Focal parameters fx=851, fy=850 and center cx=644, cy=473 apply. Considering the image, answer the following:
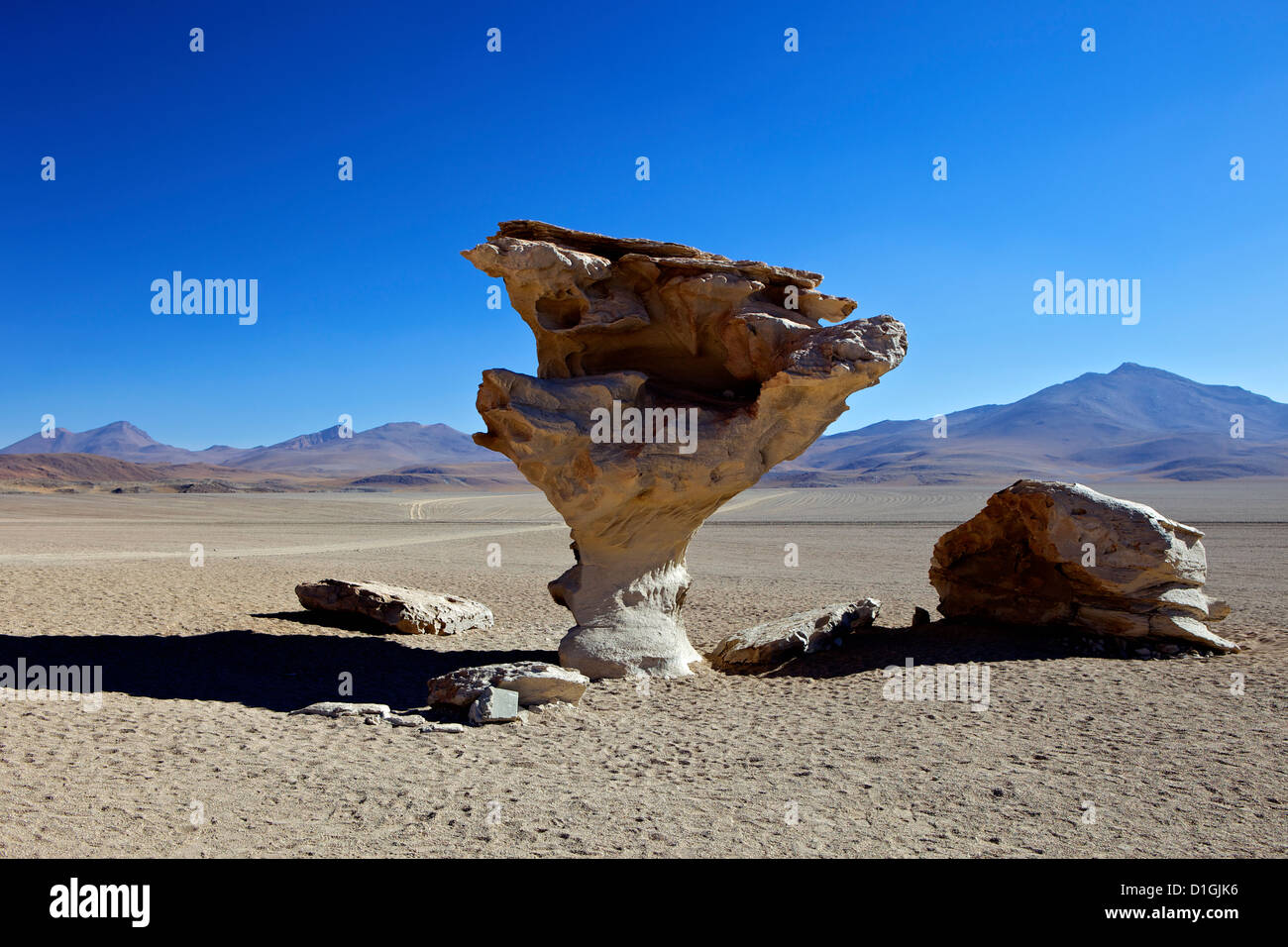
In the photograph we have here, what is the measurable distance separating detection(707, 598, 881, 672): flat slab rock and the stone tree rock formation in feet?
1.65

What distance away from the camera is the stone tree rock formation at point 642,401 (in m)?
9.47

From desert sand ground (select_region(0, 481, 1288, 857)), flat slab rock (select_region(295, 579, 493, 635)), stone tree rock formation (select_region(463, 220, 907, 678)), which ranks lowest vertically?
desert sand ground (select_region(0, 481, 1288, 857))

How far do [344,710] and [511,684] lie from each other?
57.9 inches

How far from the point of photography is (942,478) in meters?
110

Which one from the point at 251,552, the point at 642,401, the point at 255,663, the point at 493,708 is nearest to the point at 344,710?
the point at 493,708

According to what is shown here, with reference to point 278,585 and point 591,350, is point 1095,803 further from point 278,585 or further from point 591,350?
point 278,585

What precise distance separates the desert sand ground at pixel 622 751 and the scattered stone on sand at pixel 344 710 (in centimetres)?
20

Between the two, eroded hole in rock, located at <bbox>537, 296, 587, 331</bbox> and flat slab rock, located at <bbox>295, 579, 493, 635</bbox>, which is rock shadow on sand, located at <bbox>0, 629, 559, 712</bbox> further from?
eroded hole in rock, located at <bbox>537, 296, 587, 331</bbox>

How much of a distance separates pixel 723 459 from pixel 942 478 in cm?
10662

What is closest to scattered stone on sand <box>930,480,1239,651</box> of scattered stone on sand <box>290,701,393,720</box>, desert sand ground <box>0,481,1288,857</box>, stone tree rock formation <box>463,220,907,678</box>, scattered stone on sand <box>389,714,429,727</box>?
desert sand ground <box>0,481,1288,857</box>

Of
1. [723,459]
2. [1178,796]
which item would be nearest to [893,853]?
[1178,796]

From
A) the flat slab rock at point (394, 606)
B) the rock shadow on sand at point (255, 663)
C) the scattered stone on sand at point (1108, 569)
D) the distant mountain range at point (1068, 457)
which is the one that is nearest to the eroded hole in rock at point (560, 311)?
the rock shadow on sand at point (255, 663)

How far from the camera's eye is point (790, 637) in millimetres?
10703

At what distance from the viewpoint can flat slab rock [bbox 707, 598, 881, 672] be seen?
10461 mm
